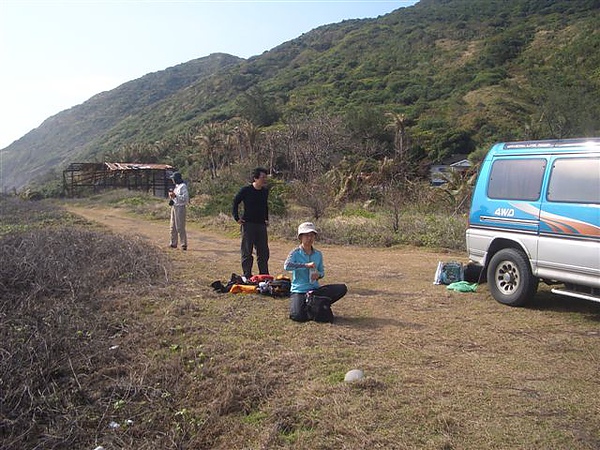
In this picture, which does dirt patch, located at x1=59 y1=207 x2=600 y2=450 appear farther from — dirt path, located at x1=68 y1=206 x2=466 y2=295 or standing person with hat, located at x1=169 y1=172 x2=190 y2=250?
standing person with hat, located at x1=169 y1=172 x2=190 y2=250

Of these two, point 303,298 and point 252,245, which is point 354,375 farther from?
point 252,245

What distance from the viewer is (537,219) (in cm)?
654

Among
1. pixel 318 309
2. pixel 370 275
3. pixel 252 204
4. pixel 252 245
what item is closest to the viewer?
pixel 318 309

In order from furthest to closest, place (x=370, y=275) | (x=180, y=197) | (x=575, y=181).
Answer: (x=180, y=197) < (x=370, y=275) < (x=575, y=181)

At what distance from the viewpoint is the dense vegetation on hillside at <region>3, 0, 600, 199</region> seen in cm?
3206

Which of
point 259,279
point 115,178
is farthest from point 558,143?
point 115,178

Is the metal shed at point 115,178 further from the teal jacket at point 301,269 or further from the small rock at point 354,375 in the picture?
the small rock at point 354,375

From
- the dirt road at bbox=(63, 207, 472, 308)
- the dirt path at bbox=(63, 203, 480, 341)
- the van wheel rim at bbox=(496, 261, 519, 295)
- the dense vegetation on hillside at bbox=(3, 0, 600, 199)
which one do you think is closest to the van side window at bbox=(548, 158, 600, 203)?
the van wheel rim at bbox=(496, 261, 519, 295)

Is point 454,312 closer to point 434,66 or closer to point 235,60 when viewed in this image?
point 434,66

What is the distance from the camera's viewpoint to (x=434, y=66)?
6244cm

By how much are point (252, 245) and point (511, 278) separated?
3.77 metres

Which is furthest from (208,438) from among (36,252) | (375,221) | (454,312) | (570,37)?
(570,37)

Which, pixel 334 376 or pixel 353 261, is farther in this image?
pixel 353 261

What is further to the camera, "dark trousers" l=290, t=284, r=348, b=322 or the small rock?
"dark trousers" l=290, t=284, r=348, b=322
